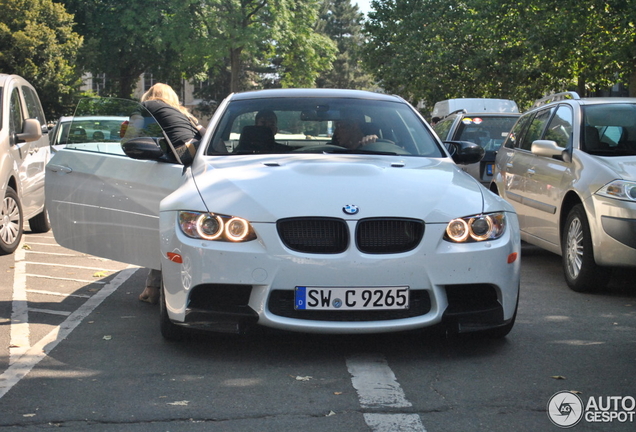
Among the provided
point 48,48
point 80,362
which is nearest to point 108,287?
point 80,362

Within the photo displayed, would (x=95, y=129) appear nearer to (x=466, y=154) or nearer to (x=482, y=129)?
(x=466, y=154)

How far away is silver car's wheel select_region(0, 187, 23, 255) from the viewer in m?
9.93

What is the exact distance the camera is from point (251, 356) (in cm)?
523

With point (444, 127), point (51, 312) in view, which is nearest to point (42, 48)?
point (444, 127)

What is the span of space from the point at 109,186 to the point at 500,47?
26385mm

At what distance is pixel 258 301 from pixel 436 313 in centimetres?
95

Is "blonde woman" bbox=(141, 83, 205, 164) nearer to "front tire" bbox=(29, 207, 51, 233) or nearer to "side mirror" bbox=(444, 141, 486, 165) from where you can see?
"side mirror" bbox=(444, 141, 486, 165)

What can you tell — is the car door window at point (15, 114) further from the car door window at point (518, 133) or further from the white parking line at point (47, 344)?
the car door window at point (518, 133)

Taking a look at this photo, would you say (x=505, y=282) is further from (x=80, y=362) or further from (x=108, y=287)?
(x=108, y=287)

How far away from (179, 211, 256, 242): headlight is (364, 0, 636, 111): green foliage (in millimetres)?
14147

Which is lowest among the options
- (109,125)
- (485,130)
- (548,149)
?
(485,130)

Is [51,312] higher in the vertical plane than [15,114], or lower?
lower

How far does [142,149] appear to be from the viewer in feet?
19.9

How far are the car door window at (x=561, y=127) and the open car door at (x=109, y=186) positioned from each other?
3935 millimetres
